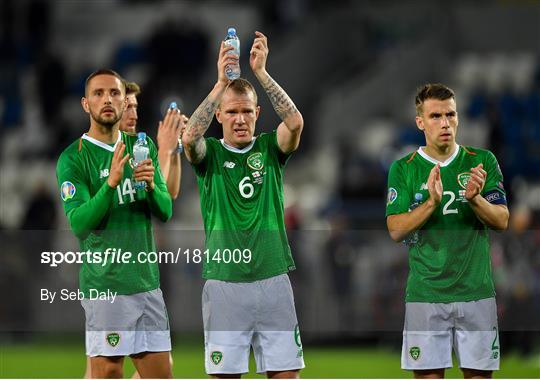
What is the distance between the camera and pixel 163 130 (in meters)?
6.88

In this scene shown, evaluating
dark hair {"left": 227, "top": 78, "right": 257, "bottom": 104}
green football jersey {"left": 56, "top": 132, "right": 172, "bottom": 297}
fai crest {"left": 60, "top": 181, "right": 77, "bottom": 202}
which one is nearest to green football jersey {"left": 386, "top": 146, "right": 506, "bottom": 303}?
dark hair {"left": 227, "top": 78, "right": 257, "bottom": 104}

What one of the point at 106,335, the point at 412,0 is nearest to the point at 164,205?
the point at 106,335

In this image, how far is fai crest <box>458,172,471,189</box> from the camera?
20.7 feet

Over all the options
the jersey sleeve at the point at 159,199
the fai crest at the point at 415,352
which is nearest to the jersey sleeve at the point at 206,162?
the jersey sleeve at the point at 159,199

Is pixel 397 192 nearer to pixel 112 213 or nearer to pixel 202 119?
pixel 202 119

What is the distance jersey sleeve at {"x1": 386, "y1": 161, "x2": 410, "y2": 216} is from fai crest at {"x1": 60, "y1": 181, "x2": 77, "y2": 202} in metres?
1.61

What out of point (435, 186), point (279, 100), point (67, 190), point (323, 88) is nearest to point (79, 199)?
point (67, 190)

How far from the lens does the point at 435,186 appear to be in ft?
19.9

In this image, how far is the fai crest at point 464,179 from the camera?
6297mm

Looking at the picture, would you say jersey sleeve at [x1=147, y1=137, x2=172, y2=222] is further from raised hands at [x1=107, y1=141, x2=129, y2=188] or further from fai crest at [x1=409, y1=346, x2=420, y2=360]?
fai crest at [x1=409, y1=346, x2=420, y2=360]

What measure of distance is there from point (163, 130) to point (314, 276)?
17.0 ft

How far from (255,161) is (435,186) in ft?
3.21

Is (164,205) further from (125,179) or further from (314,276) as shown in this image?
(314,276)

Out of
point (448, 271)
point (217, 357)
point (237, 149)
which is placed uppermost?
point (237, 149)
